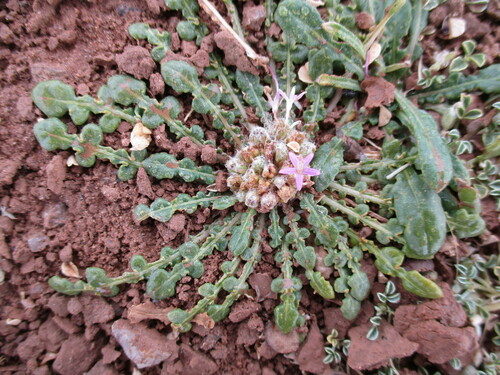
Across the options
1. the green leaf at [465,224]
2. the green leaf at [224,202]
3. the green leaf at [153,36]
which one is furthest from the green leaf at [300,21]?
the green leaf at [465,224]

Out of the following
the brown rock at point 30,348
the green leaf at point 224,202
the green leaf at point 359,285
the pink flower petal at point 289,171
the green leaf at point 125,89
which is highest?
the green leaf at point 125,89

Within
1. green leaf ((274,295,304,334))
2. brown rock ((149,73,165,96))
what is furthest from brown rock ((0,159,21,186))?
green leaf ((274,295,304,334))

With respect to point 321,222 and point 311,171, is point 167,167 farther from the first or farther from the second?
point 321,222

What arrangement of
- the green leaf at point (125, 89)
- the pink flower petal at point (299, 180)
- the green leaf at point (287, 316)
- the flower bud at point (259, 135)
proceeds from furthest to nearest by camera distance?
1. the flower bud at point (259, 135)
2. the green leaf at point (125, 89)
3. the green leaf at point (287, 316)
4. the pink flower petal at point (299, 180)

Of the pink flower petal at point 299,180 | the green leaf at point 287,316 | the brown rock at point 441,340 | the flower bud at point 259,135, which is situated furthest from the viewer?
the flower bud at point 259,135

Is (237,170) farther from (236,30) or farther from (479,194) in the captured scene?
(479,194)

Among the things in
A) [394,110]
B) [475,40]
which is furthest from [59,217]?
[475,40]

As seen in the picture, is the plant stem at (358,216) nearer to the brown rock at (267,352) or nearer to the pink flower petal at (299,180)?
the pink flower petal at (299,180)
